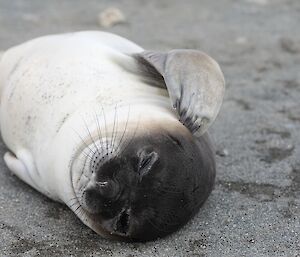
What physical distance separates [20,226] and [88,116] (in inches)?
20.2

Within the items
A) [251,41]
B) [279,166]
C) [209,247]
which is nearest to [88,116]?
[209,247]

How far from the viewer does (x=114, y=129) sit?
267cm

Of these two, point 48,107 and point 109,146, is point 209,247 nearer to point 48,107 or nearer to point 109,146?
point 109,146

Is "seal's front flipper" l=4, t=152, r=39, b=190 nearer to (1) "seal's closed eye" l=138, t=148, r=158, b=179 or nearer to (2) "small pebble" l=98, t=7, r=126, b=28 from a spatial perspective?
(1) "seal's closed eye" l=138, t=148, r=158, b=179

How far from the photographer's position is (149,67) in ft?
10.3

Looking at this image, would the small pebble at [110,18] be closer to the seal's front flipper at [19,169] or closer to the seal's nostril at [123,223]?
the seal's front flipper at [19,169]

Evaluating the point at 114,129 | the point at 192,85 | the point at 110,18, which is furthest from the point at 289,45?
the point at 114,129

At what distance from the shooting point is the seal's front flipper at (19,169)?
3045 millimetres

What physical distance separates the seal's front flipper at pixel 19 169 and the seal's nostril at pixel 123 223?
62 centimetres

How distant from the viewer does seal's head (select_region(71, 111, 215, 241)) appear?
2475mm

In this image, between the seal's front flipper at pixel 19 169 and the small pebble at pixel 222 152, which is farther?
the small pebble at pixel 222 152

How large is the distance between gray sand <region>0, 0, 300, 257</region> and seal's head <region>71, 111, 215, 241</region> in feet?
0.38

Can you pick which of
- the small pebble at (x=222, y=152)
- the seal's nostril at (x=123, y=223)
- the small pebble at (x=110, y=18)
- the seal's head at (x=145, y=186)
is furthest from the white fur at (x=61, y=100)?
the small pebble at (x=110, y=18)

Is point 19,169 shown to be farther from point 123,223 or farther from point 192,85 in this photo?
point 192,85
